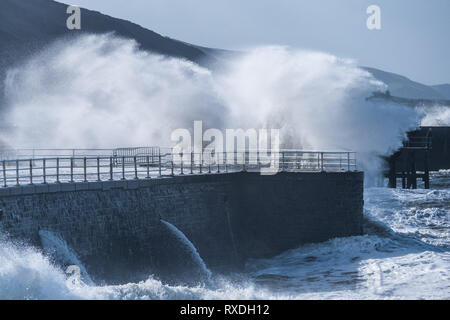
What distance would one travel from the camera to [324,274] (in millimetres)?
23969

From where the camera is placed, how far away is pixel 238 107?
43000mm

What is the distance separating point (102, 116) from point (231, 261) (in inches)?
1269

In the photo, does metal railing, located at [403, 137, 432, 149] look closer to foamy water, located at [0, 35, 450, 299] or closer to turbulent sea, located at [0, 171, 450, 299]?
foamy water, located at [0, 35, 450, 299]

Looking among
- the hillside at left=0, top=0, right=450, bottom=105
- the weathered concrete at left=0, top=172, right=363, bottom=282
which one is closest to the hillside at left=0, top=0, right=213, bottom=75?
the hillside at left=0, top=0, right=450, bottom=105

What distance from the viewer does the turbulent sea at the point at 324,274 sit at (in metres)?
17.6

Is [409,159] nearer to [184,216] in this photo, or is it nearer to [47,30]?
[184,216]

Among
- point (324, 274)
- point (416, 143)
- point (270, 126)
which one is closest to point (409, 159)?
point (416, 143)

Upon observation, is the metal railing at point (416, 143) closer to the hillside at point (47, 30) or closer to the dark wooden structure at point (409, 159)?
the dark wooden structure at point (409, 159)

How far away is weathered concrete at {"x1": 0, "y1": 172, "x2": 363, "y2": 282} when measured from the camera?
21.1m

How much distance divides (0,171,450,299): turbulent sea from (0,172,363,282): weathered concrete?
701 mm

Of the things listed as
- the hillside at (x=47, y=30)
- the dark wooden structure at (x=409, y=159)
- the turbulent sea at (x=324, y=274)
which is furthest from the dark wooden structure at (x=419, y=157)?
the hillside at (x=47, y=30)

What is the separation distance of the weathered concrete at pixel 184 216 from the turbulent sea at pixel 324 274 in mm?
701
